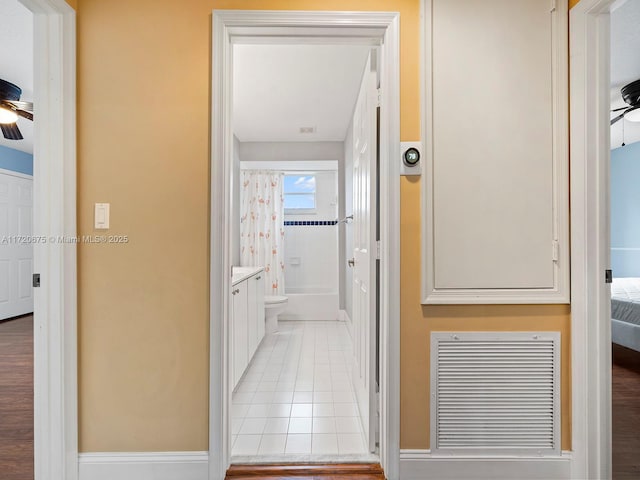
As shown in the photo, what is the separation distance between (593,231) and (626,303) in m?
2.39

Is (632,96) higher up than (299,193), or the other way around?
(632,96)

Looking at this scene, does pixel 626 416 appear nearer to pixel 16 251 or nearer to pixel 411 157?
pixel 411 157

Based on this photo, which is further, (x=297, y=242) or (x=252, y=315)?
(x=297, y=242)

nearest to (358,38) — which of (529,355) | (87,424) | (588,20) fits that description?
(588,20)

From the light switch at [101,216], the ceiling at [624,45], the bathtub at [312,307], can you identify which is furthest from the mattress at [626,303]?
the light switch at [101,216]

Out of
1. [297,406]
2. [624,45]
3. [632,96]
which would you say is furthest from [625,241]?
[297,406]

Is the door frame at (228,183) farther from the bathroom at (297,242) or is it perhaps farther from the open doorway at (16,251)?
the open doorway at (16,251)

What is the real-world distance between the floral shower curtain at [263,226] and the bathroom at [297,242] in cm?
1

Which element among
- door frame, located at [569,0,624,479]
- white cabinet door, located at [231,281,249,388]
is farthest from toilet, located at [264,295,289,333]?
door frame, located at [569,0,624,479]

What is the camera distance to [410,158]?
1.51 metres

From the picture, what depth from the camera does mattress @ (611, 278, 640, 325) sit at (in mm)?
2963

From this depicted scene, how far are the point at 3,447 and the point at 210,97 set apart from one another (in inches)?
86.3

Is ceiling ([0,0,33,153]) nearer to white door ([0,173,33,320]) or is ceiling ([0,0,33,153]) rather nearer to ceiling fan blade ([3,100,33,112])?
ceiling fan blade ([3,100,33,112])

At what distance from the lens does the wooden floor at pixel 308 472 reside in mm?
1556
